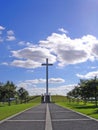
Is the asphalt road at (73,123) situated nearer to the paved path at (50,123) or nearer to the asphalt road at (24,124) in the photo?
the paved path at (50,123)

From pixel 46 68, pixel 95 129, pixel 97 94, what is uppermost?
pixel 46 68

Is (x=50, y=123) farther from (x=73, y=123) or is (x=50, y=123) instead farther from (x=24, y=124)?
(x=24, y=124)

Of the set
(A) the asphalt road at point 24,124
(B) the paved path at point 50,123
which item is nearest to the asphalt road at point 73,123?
(B) the paved path at point 50,123

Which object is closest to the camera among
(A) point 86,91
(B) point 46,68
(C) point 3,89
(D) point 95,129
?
(D) point 95,129

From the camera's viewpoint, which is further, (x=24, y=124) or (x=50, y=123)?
(x=50, y=123)

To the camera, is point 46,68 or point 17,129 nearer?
point 17,129

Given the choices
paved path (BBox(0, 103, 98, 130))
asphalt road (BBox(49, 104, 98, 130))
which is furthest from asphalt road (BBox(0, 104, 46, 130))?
asphalt road (BBox(49, 104, 98, 130))

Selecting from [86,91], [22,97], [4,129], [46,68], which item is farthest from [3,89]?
[4,129]

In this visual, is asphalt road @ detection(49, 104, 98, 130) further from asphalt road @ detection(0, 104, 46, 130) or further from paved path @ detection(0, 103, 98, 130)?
asphalt road @ detection(0, 104, 46, 130)

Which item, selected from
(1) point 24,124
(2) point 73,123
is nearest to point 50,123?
(2) point 73,123

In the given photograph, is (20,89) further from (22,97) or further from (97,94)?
(97,94)

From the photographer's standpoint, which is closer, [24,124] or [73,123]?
[24,124]

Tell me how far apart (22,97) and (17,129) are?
11070 cm

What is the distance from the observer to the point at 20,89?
420ft
